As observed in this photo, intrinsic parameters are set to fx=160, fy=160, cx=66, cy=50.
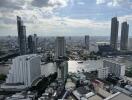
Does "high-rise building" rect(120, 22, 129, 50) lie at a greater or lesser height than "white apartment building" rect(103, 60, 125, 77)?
greater

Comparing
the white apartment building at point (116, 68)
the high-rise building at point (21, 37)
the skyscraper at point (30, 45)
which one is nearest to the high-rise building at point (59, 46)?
the skyscraper at point (30, 45)

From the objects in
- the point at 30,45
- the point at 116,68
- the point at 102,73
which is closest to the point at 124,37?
the point at 30,45

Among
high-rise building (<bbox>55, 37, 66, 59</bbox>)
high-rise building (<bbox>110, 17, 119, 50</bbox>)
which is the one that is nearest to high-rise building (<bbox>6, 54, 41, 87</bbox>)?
high-rise building (<bbox>55, 37, 66, 59</bbox>)

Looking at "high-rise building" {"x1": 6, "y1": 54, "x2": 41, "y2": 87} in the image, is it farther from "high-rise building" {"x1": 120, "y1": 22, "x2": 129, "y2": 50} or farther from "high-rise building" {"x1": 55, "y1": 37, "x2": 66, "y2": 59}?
"high-rise building" {"x1": 120, "y1": 22, "x2": 129, "y2": 50}

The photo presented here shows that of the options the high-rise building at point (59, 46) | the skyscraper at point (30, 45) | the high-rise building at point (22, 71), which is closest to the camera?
the high-rise building at point (22, 71)

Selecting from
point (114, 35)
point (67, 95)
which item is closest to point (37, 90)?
point (67, 95)

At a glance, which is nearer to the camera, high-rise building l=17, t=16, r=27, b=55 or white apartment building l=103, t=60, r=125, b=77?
white apartment building l=103, t=60, r=125, b=77

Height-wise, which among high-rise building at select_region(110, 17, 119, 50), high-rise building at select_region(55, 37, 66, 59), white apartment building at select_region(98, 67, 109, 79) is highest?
high-rise building at select_region(110, 17, 119, 50)

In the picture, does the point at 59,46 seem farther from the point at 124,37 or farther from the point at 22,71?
the point at 124,37

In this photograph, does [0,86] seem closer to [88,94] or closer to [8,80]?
[8,80]

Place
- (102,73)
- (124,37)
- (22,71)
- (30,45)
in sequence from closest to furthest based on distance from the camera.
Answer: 1. (22,71)
2. (102,73)
3. (30,45)
4. (124,37)

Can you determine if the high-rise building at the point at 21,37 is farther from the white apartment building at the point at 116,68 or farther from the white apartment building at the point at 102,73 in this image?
the white apartment building at the point at 102,73

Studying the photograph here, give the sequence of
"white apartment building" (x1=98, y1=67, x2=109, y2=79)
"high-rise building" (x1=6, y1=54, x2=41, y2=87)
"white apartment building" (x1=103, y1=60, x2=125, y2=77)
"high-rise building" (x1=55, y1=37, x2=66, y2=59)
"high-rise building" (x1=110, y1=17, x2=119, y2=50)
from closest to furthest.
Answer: "high-rise building" (x1=6, y1=54, x2=41, y2=87) → "white apartment building" (x1=98, y1=67, x2=109, y2=79) → "white apartment building" (x1=103, y1=60, x2=125, y2=77) → "high-rise building" (x1=55, y1=37, x2=66, y2=59) → "high-rise building" (x1=110, y1=17, x2=119, y2=50)
